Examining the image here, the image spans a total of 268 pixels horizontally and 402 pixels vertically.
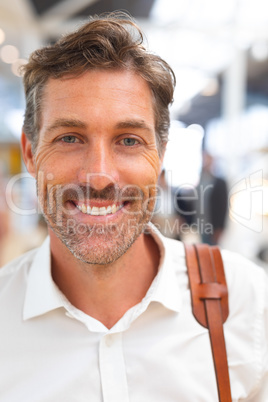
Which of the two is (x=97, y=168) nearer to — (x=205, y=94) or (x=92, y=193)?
(x=92, y=193)

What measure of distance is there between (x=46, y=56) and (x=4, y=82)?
7.85 m

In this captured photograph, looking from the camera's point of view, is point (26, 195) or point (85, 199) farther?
point (26, 195)

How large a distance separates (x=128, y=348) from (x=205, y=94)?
7556 mm

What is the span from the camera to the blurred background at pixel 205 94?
5.43m

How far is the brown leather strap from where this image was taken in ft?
3.94

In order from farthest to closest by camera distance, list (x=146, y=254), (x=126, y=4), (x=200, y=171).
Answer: (x=126, y=4) → (x=200, y=171) → (x=146, y=254)

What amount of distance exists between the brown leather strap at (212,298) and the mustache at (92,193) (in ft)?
1.15

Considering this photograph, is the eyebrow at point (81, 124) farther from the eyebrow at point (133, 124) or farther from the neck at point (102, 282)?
the neck at point (102, 282)

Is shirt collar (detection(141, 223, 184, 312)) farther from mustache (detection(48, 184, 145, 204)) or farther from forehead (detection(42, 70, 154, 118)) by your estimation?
forehead (detection(42, 70, 154, 118))

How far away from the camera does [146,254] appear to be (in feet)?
4.70

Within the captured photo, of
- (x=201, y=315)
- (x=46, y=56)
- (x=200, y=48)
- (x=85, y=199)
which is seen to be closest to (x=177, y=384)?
(x=201, y=315)

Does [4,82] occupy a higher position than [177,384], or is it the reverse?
[4,82]

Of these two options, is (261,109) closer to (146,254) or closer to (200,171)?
(200,171)

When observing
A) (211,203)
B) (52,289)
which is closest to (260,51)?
(211,203)
